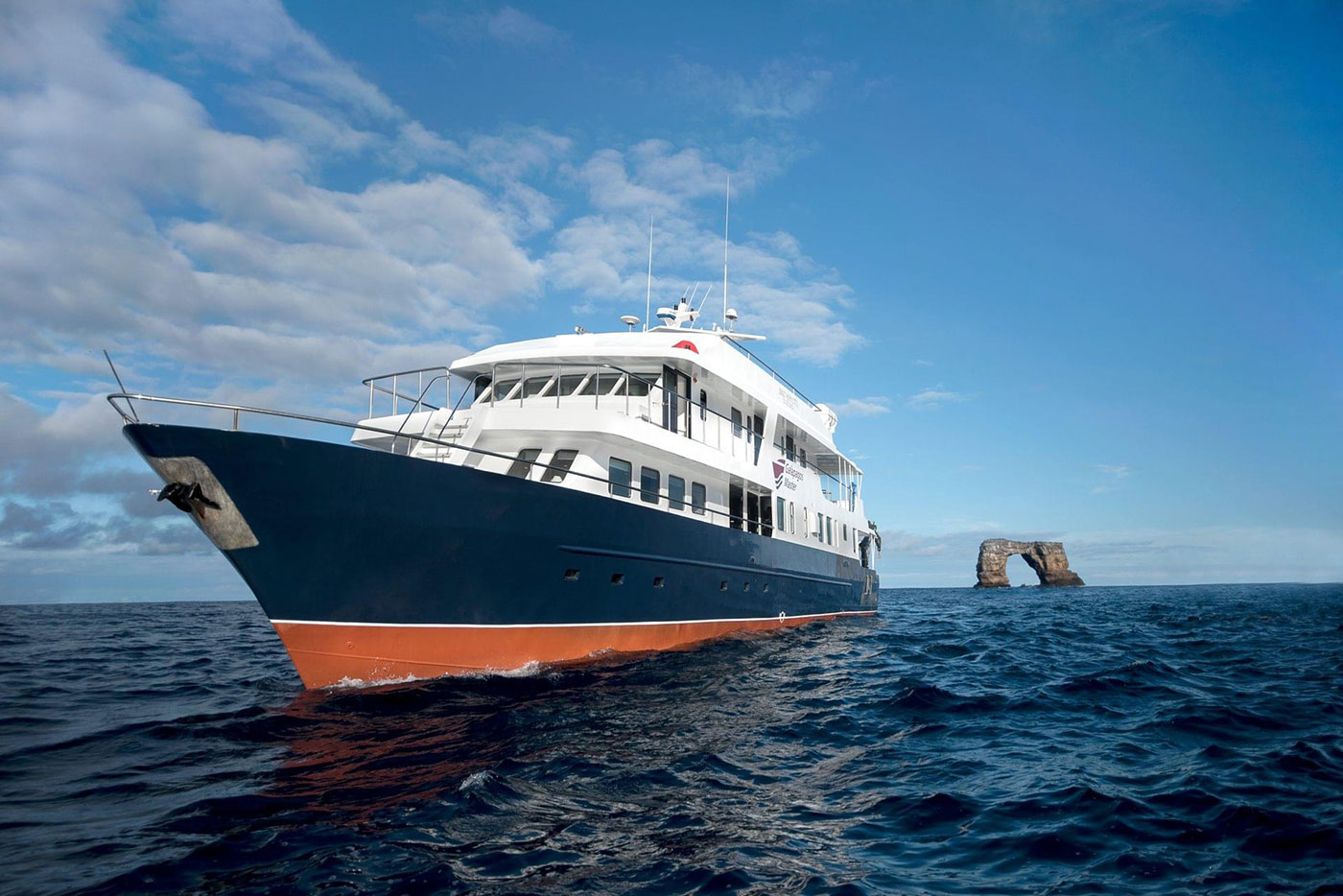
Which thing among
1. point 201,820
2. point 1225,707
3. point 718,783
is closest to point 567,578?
point 718,783

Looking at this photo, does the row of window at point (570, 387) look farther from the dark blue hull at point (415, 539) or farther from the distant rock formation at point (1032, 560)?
the distant rock formation at point (1032, 560)

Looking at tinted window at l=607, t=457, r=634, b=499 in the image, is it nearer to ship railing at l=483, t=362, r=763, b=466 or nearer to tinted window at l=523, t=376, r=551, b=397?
ship railing at l=483, t=362, r=763, b=466

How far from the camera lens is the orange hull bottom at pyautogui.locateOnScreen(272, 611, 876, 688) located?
850 centimetres

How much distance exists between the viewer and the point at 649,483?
12.5 meters

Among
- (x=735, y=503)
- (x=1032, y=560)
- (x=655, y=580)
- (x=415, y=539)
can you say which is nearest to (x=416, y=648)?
(x=415, y=539)

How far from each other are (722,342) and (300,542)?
29.1ft

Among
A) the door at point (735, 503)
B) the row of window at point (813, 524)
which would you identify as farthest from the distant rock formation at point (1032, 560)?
the door at point (735, 503)

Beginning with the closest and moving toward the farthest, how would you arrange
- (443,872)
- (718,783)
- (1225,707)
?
(443,872), (718,783), (1225,707)

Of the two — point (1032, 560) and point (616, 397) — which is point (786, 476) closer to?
point (616, 397)

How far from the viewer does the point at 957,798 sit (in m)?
5.00

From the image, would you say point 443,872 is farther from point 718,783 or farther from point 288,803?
point 718,783

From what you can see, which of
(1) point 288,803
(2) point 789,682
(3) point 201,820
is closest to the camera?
(3) point 201,820

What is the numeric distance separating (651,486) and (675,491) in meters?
0.82

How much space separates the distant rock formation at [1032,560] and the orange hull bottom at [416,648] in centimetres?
10797
